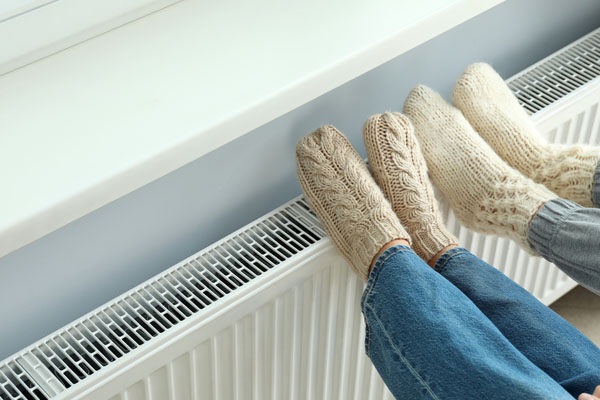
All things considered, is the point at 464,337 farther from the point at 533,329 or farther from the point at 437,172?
the point at 437,172

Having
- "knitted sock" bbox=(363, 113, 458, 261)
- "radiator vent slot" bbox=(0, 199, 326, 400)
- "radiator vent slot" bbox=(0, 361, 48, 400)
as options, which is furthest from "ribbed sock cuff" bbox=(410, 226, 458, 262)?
"radiator vent slot" bbox=(0, 361, 48, 400)

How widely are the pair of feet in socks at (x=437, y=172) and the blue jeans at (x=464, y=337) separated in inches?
1.8

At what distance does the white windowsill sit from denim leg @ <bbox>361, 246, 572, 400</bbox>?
208 mm

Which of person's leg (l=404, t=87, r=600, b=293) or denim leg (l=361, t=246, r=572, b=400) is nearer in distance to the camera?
denim leg (l=361, t=246, r=572, b=400)

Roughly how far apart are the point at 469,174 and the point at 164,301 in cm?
37

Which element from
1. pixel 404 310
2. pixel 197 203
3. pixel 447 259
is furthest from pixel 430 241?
pixel 197 203

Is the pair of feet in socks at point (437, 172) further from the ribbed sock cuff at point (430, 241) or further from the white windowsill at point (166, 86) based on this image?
the white windowsill at point (166, 86)

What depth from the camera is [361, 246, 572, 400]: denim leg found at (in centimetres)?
69

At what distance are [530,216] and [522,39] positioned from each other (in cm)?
38

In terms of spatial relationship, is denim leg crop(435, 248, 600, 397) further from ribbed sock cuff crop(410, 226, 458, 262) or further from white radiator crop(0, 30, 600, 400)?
white radiator crop(0, 30, 600, 400)

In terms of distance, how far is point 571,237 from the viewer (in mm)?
794

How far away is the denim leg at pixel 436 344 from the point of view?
0.69 meters

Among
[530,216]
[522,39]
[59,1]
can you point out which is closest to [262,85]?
[59,1]

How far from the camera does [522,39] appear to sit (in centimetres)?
112
